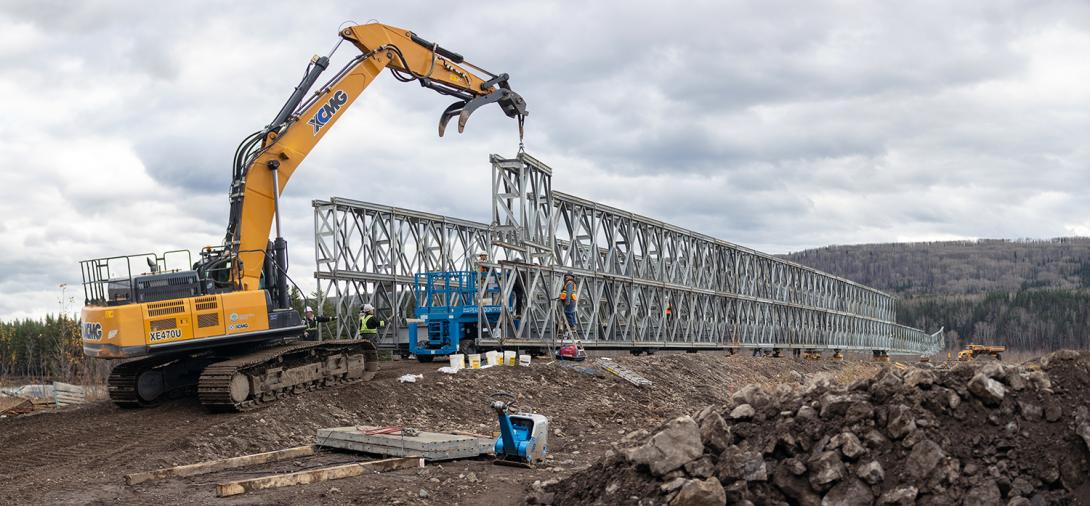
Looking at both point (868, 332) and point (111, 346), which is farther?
point (868, 332)

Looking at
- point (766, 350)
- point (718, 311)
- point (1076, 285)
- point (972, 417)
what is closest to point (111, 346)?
point (972, 417)

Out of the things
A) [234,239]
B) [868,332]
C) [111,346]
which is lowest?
[868,332]

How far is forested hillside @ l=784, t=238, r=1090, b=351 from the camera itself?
331ft

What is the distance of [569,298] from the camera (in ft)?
97.1

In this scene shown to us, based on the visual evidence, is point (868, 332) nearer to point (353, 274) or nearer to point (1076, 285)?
point (353, 274)

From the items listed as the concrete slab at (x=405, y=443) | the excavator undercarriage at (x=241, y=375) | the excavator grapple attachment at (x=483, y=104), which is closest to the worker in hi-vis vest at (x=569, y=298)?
the excavator grapple attachment at (x=483, y=104)

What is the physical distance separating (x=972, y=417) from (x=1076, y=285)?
15770 cm

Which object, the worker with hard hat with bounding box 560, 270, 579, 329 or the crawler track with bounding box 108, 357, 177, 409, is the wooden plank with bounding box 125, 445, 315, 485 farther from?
the worker with hard hat with bounding box 560, 270, 579, 329

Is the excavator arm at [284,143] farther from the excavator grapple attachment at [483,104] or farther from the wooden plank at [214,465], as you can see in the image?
the wooden plank at [214,465]

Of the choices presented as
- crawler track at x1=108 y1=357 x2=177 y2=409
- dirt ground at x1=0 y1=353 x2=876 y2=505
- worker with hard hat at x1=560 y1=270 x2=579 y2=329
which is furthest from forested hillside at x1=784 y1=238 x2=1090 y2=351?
crawler track at x1=108 y1=357 x2=177 y2=409

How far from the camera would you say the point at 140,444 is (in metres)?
16.1

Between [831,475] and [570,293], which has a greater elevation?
[570,293]

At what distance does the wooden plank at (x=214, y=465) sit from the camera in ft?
44.2

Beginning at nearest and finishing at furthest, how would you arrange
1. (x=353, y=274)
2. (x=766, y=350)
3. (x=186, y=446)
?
(x=186, y=446) → (x=353, y=274) → (x=766, y=350)
